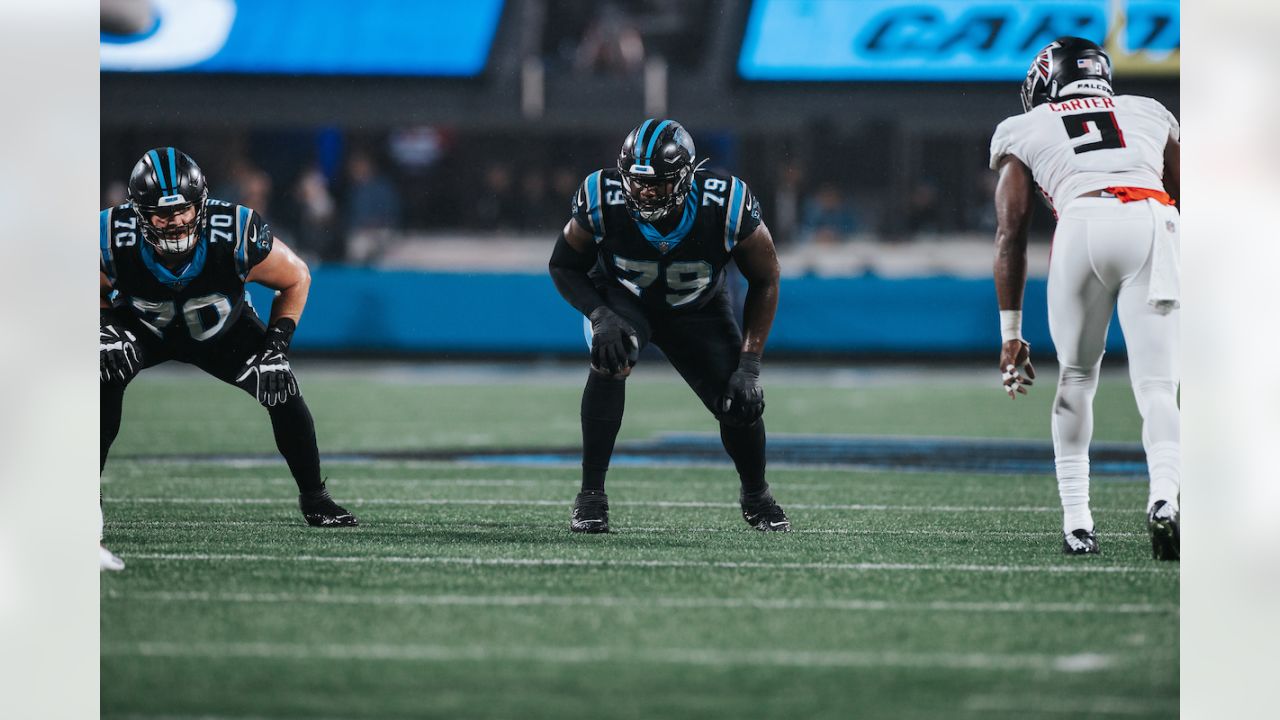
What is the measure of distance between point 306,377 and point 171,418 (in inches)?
106

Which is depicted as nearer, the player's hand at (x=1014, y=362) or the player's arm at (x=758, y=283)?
the player's hand at (x=1014, y=362)

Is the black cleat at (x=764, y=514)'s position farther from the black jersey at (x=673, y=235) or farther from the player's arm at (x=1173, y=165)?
the player's arm at (x=1173, y=165)

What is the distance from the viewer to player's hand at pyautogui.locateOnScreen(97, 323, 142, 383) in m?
4.30

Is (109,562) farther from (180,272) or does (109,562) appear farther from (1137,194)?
(1137,194)

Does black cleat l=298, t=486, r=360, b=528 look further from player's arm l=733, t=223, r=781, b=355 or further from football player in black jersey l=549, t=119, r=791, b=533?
player's arm l=733, t=223, r=781, b=355

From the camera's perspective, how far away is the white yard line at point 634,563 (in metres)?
4.08

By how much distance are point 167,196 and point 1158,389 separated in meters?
2.73

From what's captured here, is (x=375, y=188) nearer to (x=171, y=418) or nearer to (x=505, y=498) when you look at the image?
(x=171, y=418)

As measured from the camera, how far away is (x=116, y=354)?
4.31 meters

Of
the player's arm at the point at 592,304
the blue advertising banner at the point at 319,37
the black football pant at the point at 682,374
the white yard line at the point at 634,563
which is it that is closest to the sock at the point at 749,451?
the black football pant at the point at 682,374

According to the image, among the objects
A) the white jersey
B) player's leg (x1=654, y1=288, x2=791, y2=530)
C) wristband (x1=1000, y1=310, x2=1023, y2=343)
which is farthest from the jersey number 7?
player's leg (x1=654, y1=288, x2=791, y2=530)

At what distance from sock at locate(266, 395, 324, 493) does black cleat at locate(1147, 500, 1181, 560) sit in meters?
2.40
